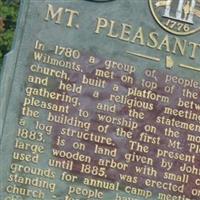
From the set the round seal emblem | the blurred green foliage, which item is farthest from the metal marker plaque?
the blurred green foliage

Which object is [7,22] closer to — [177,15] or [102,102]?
[177,15]

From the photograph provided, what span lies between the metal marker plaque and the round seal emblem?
0.04ft

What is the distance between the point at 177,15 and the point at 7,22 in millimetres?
13901

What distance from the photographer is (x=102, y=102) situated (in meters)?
10.8

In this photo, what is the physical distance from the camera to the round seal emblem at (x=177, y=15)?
1108cm

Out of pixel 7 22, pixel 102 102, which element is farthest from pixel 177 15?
pixel 7 22

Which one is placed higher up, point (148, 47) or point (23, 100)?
point (148, 47)

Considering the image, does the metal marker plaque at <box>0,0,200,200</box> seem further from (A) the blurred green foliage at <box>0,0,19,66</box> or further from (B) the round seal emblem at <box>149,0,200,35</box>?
(A) the blurred green foliage at <box>0,0,19,66</box>

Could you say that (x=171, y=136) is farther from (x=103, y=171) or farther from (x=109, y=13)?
(x=109, y=13)

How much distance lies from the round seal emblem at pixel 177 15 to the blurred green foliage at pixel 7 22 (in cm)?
1217

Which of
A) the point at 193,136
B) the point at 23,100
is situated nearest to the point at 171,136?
the point at 193,136

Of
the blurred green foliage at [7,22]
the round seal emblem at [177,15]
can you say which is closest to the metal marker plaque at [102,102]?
the round seal emblem at [177,15]

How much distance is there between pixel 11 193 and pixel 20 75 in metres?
1.38

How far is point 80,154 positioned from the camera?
10.6 meters
